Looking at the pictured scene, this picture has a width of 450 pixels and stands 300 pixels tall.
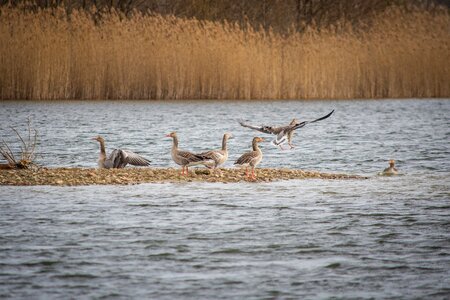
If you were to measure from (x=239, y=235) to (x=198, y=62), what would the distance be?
19729 mm

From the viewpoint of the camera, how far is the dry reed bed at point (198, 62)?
27.5 m

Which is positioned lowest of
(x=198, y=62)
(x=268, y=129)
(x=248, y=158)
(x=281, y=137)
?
(x=248, y=158)

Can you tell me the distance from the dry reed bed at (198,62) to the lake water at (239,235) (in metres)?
9.89

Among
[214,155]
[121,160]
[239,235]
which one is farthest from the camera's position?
[121,160]

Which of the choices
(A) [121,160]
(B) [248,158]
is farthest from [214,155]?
(A) [121,160]

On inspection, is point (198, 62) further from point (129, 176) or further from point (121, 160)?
point (129, 176)

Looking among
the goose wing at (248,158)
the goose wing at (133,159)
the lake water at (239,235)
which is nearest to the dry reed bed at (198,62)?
the lake water at (239,235)

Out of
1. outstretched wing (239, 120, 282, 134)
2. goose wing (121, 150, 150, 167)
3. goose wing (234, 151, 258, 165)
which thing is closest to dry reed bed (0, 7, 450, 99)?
outstretched wing (239, 120, 282, 134)

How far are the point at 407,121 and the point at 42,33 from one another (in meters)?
10.6

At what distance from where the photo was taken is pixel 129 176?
13.4 m

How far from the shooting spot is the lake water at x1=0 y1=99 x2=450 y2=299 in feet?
24.5

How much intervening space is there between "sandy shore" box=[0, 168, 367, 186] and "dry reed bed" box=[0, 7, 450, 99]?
1397 centimetres

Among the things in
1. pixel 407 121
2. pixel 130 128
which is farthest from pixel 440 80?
pixel 130 128

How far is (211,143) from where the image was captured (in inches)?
773
